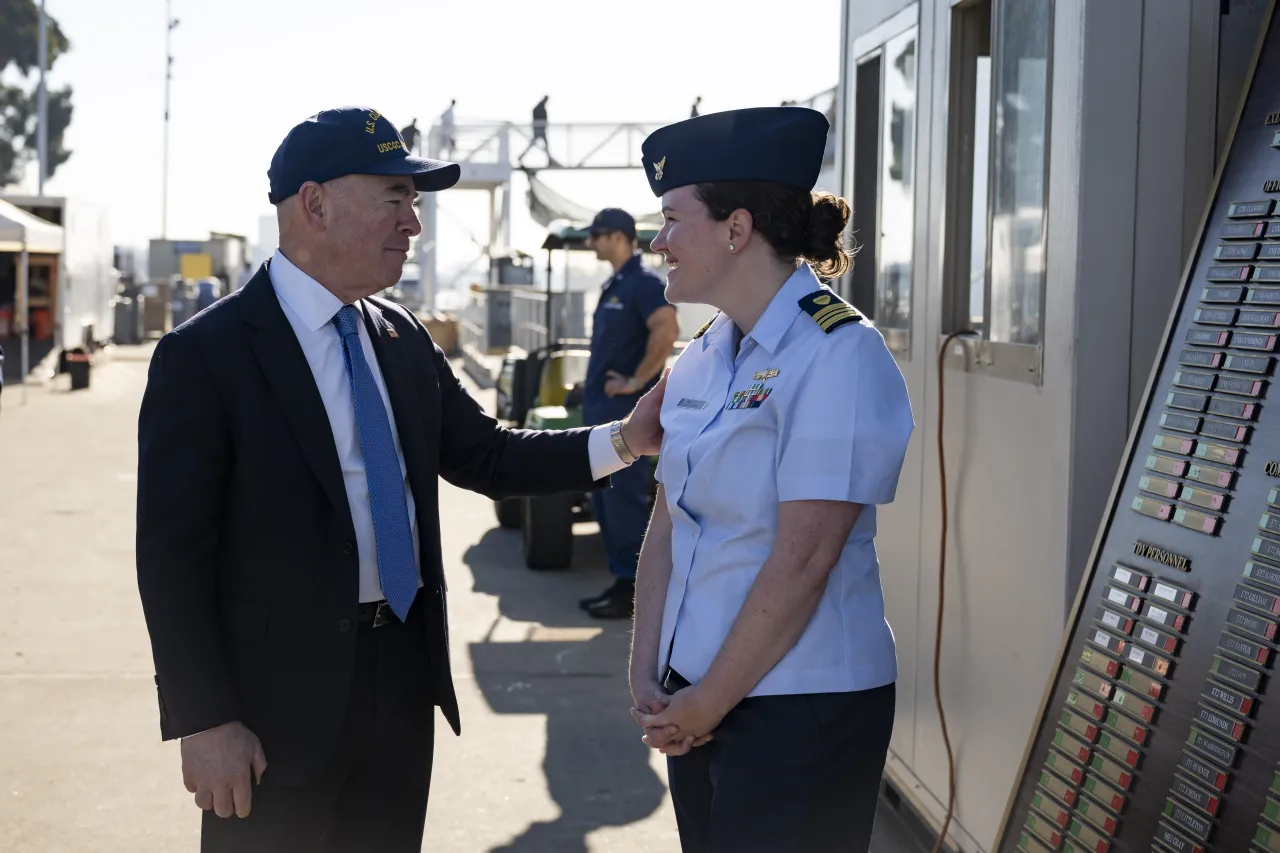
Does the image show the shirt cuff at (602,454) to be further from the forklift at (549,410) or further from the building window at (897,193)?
the forklift at (549,410)

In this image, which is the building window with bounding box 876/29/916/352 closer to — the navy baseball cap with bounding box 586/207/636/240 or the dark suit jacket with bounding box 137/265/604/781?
the dark suit jacket with bounding box 137/265/604/781

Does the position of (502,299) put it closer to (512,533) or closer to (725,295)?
(512,533)

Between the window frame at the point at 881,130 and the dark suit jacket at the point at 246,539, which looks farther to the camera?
the window frame at the point at 881,130

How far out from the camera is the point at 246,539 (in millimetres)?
2666

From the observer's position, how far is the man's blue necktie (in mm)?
2795

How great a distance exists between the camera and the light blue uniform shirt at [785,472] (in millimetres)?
2357

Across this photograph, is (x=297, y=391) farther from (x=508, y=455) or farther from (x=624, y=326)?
(x=624, y=326)

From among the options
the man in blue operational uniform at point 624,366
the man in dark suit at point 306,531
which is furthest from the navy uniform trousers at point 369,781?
the man in blue operational uniform at point 624,366

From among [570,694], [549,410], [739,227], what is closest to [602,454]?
[739,227]

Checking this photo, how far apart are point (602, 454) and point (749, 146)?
1011mm

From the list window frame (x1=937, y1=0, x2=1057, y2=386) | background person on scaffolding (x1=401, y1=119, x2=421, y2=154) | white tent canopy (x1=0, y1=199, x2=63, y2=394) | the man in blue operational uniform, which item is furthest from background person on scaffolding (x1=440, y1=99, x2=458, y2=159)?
window frame (x1=937, y1=0, x2=1057, y2=386)

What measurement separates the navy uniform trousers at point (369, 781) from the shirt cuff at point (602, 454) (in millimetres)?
567

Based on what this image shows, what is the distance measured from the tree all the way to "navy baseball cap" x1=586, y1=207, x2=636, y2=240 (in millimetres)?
54090

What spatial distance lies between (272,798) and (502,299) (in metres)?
24.0
